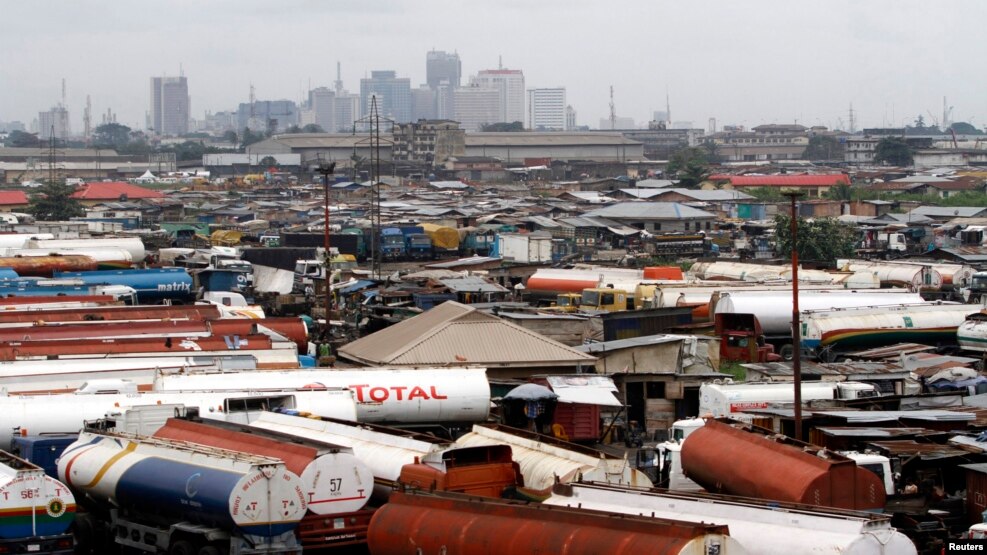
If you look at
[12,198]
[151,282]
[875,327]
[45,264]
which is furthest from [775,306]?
[12,198]

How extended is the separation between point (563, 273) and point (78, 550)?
16.4m

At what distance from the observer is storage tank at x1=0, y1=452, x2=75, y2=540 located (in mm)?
9312

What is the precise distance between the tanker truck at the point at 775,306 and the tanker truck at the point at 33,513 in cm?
1162

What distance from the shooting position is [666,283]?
23906 millimetres

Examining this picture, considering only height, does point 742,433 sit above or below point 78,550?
above

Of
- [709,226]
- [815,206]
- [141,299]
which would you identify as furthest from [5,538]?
[815,206]

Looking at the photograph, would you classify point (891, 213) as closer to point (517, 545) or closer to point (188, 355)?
point (188, 355)

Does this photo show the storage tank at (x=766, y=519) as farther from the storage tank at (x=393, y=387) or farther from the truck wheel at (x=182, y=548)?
the storage tank at (x=393, y=387)

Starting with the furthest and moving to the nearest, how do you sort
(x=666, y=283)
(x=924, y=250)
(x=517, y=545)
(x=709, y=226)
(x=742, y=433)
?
(x=709, y=226) < (x=924, y=250) < (x=666, y=283) < (x=742, y=433) < (x=517, y=545)

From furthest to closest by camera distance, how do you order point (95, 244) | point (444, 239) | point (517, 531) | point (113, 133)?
point (113, 133) < point (444, 239) < point (95, 244) < point (517, 531)

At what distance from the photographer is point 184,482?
9680 millimetres

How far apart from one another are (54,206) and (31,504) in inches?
1527

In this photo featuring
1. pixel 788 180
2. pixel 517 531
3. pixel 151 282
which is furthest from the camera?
pixel 788 180

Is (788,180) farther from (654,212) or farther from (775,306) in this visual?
(775,306)
